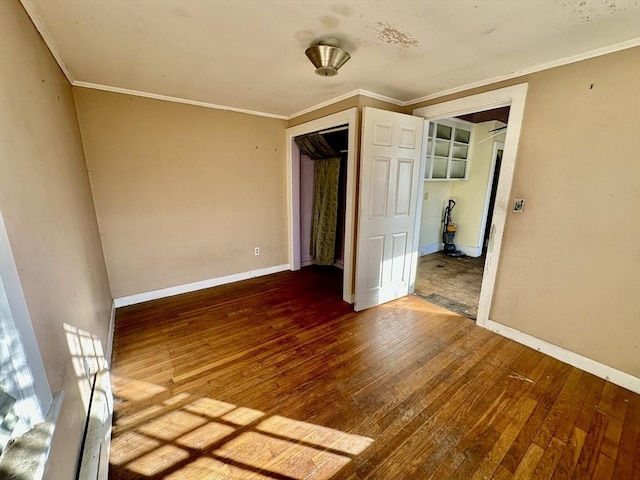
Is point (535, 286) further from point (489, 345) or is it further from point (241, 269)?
point (241, 269)

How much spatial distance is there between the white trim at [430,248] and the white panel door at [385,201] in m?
1.91

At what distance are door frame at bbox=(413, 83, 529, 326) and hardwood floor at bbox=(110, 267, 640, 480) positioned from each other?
0.44 meters

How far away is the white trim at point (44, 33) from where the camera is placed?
133 centimetres

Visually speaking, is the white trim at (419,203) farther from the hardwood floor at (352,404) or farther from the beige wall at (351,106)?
the hardwood floor at (352,404)

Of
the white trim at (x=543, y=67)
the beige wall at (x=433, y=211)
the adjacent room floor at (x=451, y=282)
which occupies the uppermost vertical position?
the white trim at (x=543, y=67)

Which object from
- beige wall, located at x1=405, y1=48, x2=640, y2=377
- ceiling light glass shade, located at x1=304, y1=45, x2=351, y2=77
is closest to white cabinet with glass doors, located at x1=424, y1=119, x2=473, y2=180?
beige wall, located at x1=405, y1=48, x2=640, y2=377

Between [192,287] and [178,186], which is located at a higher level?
[178,186]

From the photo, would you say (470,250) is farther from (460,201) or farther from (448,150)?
(448,150)

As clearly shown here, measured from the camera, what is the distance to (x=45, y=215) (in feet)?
3.93

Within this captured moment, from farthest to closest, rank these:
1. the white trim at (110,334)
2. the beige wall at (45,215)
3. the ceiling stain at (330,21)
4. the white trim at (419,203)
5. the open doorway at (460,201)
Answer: the open doorway at (460,201) → the white trim at (419,203) → the white trim at (110,334) → the ceiling stain at (330,21) → the beige wall at (45,215)

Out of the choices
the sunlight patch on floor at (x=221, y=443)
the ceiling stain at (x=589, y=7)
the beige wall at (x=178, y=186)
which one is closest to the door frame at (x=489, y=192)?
the ceiling stain at (x=589, y=7)

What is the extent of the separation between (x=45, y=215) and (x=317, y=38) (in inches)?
67.6

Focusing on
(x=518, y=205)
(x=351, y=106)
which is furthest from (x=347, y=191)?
(x=518, y=205)

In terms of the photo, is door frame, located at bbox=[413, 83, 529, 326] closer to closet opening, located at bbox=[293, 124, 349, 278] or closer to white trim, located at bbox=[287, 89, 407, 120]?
white trim, located at bbox=[287, 89, 407, 120]
